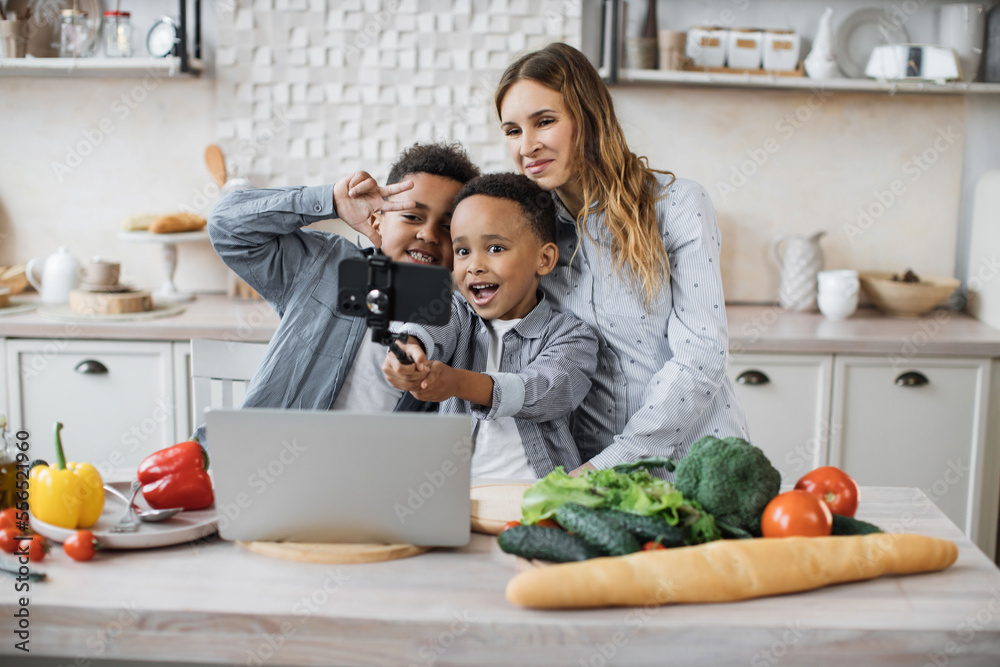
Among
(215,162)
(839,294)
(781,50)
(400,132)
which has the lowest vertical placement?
(839,294)

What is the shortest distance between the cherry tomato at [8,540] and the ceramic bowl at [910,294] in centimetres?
257

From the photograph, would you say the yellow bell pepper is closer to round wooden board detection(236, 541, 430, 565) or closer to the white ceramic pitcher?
round wooden board detection(236, 541, 430, 565)

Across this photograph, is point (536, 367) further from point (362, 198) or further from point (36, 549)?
point (36, 549)

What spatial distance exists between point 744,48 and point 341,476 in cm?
231

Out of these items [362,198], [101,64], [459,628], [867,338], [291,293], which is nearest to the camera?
[459,628]

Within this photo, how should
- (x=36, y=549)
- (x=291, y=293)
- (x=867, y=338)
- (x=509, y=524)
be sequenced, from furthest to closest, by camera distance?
1. (x=867, y=338)
2. (x=291, y=293)
3. (x=509, y=524)
4. (x=36, y=549)

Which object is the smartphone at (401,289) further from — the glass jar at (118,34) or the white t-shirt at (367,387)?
the glass jar at (118,34)

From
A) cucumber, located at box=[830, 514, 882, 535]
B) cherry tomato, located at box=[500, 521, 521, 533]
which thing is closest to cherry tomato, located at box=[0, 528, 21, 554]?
cherry tomato, located at box=[500, 521, 521, 533]

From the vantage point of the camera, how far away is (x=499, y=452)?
1.56 meters

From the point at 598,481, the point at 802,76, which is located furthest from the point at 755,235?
the point at 598,481

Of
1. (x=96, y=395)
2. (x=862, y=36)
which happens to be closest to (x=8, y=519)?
(x=96, y=395)

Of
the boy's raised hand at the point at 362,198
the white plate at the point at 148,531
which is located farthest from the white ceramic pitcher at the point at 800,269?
the white plate at the point at 148,531

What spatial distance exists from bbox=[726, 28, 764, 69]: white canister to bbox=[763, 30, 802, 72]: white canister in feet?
0.08

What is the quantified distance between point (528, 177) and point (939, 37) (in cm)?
203
